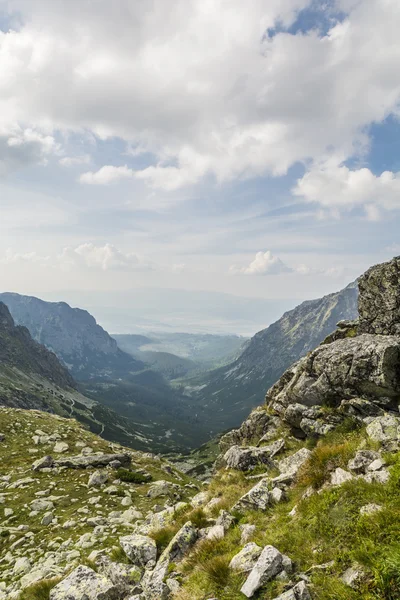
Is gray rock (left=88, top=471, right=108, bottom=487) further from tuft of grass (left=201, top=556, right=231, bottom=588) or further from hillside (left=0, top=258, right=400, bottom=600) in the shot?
tuft of grass (left=201, top=556, right=231, bottom=588)

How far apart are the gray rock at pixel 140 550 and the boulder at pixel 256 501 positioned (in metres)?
3.32

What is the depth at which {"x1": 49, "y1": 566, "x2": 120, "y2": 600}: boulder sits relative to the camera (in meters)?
9.26

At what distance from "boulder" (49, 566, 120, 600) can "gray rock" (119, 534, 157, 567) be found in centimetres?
134

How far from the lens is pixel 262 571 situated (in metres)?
7.35

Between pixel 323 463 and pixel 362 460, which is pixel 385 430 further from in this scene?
pixel 323 463

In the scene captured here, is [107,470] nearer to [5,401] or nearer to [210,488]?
[210,488]

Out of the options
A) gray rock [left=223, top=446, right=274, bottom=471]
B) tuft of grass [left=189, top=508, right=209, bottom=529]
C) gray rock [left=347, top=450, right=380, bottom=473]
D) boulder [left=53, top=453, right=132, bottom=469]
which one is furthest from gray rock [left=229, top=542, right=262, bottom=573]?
→ boulder [left=53, top=453, right=132, bottom=469]

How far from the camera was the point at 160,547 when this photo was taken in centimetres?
1152

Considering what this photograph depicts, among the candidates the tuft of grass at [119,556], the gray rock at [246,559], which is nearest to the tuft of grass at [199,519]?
the tuft of grass at [119,556]

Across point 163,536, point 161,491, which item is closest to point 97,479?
point 161,491

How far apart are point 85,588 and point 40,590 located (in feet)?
6.87

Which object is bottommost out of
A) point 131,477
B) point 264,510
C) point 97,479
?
point 131,477

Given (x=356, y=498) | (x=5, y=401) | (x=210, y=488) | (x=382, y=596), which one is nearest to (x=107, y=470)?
(x=210, y=488)

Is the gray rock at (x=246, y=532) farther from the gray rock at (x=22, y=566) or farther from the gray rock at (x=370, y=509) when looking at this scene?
the gray rock at (x=22, y=566)
